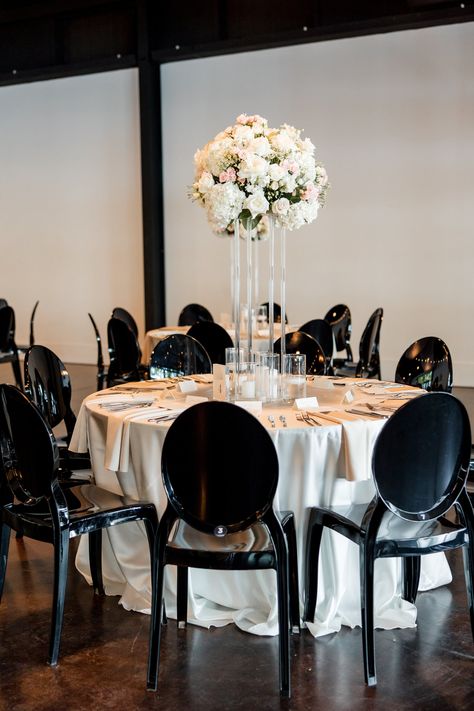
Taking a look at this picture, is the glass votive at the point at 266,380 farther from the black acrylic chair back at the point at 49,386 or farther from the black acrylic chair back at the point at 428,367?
the black acrylic chair back at the point at 428,367

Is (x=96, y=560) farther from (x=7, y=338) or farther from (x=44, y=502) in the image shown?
(x=7, y=338)

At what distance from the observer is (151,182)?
1006cm

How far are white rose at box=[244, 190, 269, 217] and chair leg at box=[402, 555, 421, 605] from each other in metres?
1.56

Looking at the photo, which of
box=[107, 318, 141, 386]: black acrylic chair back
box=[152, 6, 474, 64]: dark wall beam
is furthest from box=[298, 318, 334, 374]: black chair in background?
box=[152, 6, 474, 64]: dark wall beam

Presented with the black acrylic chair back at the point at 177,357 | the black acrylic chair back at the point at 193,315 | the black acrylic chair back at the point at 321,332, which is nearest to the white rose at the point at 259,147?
the black acrylic chair back at the point at 177,357

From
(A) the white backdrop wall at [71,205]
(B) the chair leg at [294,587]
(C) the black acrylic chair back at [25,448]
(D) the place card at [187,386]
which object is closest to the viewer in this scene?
(C) the black acrylic chair back at [25,448]

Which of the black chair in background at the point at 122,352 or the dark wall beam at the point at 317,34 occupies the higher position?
the dark wall beam at the point at 317,34

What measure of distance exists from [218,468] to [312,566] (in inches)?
28.7

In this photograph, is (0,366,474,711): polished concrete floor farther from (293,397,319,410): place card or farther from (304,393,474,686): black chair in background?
(293,397,319,410): place card

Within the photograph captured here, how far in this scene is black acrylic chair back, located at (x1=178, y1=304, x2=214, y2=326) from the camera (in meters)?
7.57

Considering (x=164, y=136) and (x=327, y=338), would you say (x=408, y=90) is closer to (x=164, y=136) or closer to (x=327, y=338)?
(x=164, y=136)

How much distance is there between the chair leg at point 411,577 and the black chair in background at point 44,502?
104 centimetres

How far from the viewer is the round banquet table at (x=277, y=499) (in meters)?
3.06

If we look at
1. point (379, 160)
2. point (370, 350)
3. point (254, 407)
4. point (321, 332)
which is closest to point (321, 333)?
point (321, 332)
